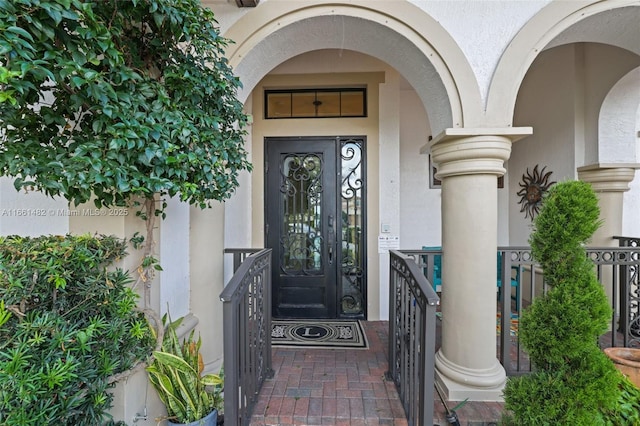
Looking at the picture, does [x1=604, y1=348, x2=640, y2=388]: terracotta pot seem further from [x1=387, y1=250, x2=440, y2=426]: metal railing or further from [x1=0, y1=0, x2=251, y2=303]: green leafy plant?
[x1=0, y1=0, x2=251, y2=303]: green leafy plant

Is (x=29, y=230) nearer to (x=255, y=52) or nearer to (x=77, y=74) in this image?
(x=77, y=74)

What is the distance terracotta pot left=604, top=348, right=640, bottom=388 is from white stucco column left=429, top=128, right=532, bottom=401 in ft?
2.27

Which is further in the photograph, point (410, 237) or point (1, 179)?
point (410, 237)

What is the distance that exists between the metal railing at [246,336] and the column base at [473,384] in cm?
125

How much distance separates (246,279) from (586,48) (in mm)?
4282

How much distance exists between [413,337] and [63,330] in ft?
5.22

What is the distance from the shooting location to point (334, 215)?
127 inches

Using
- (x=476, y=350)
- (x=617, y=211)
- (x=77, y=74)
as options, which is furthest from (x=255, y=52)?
(x=617, y=211)

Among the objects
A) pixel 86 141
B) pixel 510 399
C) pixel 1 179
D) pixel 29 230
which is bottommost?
pixel 510 399

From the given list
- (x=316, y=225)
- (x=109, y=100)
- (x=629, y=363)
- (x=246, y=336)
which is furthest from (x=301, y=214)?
(x=629, y=363)

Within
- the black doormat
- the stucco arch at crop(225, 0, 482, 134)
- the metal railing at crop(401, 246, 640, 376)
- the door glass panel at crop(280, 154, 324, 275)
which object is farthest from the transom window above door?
the black doormat

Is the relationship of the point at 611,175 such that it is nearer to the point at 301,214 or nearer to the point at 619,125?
the point at 619,125

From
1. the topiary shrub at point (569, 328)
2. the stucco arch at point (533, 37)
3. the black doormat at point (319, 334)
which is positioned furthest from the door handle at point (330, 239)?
the topiary shrub at point (569, 328)

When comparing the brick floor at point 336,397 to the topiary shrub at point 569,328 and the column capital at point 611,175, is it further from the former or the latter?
the column capital at point 611,175
